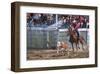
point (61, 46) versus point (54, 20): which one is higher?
point (54, 20)

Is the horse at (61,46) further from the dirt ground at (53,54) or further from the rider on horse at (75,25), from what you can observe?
the rider on horse at (75,25)

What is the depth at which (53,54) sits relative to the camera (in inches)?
73.8

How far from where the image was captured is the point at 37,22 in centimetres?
182

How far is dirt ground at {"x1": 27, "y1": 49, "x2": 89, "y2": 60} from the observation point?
1.81 meters

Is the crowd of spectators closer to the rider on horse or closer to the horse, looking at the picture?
the rider on horse

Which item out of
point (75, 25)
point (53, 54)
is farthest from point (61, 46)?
point (75, 25)

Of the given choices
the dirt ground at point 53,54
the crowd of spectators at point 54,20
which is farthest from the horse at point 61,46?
the crowd of spectators at point 54,20

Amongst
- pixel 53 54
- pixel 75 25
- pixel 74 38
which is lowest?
pixel 53 54

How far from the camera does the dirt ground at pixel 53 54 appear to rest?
181 centimetres

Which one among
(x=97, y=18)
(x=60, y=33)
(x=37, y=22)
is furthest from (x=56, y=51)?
(x=97, y=18)

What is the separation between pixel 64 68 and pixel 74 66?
9 centimetres

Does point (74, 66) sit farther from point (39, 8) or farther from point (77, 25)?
point (39, 8)

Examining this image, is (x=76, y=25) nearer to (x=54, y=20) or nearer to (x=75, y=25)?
(x=75, y=25)

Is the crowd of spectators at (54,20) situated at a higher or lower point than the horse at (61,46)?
higher
